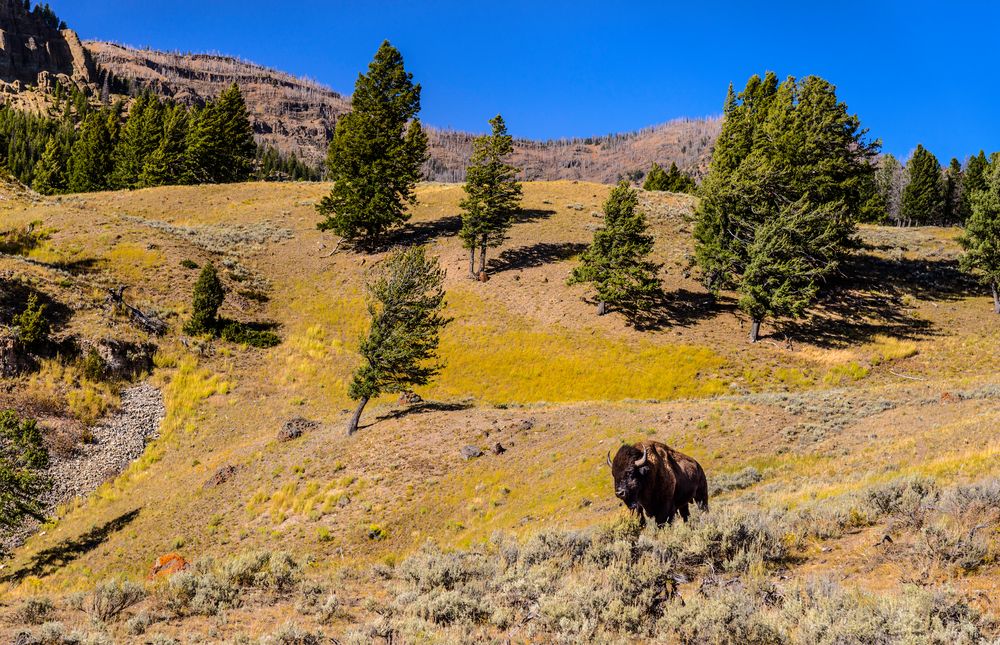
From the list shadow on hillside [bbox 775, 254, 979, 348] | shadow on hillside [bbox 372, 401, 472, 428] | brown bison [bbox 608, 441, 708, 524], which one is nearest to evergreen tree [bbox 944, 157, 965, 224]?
shadow on hillside [bbox 775, 254, 979, 348]

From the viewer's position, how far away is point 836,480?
14.1 meters

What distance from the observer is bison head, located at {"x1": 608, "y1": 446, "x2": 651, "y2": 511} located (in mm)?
10445

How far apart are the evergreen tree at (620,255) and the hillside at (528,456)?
2807 mm

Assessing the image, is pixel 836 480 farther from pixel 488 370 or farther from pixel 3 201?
pixel 3 201

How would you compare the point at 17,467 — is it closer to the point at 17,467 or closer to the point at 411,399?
the point at 17,467

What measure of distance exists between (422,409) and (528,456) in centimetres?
769

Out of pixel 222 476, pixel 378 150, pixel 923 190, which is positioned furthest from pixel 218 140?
pixel 923 190

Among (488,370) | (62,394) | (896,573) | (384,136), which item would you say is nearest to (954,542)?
(896,573)

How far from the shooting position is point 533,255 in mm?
50219

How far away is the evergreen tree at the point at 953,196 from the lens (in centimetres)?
9919

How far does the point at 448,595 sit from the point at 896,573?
6.66 metres

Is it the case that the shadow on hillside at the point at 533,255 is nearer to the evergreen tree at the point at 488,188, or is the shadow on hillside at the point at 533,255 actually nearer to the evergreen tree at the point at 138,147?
the evergreen tree at the point at 488,188

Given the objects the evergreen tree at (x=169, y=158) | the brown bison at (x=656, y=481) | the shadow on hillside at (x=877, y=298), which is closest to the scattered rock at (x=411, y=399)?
the brown bison at (x=656, y=481)

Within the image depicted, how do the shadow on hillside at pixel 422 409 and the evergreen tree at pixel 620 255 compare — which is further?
the evergreen tree at pixel 620 255
